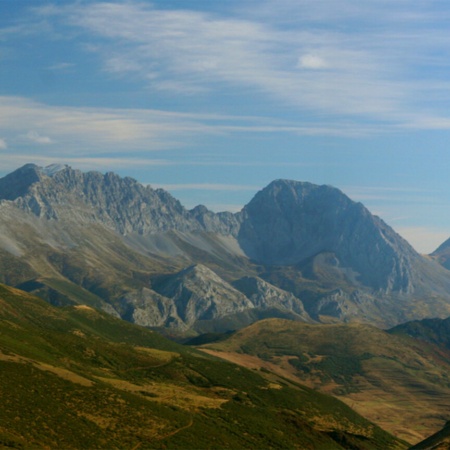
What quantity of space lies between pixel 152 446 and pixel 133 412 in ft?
66.1

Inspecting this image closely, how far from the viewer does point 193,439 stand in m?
194

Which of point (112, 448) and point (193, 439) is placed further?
point (193, 439)

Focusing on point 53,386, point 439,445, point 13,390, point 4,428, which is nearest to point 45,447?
point 4,428

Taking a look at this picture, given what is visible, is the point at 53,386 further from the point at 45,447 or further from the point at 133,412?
the point at 45,447

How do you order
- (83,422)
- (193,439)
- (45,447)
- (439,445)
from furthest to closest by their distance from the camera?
(193,439), (83,422), (439,445), (45,447)

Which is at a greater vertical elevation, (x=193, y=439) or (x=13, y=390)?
(x=13, y=390)

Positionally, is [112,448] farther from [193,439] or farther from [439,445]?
[439,445]

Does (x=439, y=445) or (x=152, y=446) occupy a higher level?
(x=439, y=445)

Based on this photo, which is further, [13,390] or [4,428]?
[13,390]

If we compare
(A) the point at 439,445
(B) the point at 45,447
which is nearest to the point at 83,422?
(B) the point at 45,447

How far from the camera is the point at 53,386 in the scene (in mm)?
197250

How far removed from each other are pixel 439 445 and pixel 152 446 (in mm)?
69150

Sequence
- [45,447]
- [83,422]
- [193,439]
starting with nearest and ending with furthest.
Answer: [45,447], [83,422], [193,439]

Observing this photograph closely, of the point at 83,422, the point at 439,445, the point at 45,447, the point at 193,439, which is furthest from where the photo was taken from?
the point at 193,439
